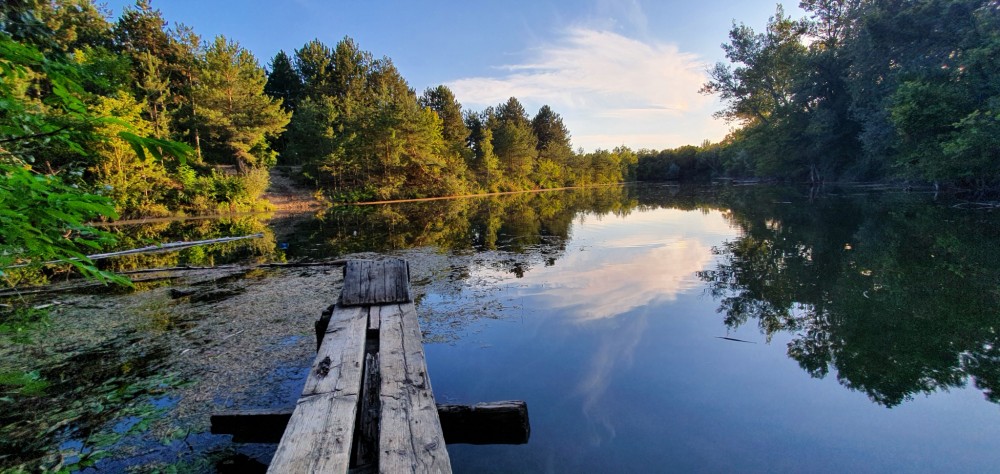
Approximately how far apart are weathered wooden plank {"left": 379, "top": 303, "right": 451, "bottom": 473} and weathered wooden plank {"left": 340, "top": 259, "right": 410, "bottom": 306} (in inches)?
28.9

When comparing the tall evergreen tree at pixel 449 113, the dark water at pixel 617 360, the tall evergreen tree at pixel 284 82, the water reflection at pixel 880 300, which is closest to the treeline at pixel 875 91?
the water reflection at pixel 880 300

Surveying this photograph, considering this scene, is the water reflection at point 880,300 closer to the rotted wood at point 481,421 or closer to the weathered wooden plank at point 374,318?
the rotted wood at point 481,421

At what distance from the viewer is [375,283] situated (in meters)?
4.25

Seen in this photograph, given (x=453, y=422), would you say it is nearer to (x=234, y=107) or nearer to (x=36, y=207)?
(x=36, y=207)

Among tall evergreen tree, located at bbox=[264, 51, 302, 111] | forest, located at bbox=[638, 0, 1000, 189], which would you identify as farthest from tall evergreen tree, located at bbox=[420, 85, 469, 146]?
forest, located at bbox=[638, 0, 1000, 189]

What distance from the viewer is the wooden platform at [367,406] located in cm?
185

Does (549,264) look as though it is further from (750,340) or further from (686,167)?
(686,167)

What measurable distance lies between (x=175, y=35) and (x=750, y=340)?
40419 millimetres

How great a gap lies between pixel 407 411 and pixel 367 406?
43cm

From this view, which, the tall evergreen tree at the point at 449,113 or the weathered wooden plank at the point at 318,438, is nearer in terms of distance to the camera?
the weathered wooden plank at the point at 318,438

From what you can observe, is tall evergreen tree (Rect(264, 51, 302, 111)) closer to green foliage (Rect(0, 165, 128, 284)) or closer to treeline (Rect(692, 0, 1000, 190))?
treeline (Rect(692, 0, 1000, 190))

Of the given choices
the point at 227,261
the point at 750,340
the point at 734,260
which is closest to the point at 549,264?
the point at 734,260

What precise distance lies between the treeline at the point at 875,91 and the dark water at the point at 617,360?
38.9ft

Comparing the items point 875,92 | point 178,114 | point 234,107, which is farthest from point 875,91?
point 178,114
